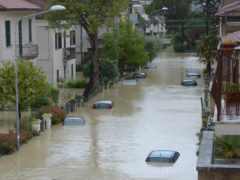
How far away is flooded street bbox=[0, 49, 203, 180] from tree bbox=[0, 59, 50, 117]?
2787 mm

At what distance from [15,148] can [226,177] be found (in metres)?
20.8

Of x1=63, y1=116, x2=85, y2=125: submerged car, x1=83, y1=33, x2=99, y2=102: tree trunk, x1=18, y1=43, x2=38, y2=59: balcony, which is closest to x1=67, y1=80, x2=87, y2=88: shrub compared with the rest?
x1=83, y1=33, x2=99, y2=102: tree trunk

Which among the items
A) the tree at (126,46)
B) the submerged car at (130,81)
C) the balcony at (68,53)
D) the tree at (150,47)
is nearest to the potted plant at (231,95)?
the balcony at (68,53)

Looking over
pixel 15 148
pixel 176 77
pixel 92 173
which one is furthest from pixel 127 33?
pixel 92 173

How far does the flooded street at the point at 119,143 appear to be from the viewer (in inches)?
1033

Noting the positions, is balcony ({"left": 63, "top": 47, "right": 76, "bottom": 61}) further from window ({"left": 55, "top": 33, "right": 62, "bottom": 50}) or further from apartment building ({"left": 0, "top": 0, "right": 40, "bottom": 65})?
apartment building ({"left": 0, "top": 0, "right": 40, "bottom": 65})

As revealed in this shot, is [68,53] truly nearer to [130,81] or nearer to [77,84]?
[77,84]

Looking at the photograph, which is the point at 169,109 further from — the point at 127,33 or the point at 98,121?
the point at 127,33

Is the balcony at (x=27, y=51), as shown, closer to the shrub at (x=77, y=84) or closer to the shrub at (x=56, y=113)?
the shrub at (x=56, y=113)

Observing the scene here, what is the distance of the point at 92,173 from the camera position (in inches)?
1032

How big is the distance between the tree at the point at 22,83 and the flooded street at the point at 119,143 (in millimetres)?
2787

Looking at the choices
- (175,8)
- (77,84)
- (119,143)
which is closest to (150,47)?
(77,84)

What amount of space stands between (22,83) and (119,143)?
7675 millimetres

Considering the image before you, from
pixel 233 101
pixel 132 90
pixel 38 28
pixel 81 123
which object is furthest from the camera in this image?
pixel 132 90
